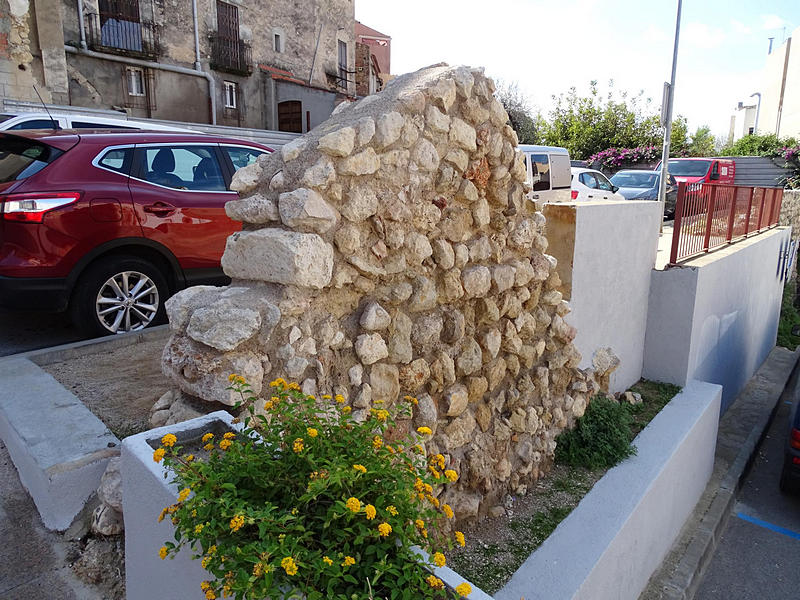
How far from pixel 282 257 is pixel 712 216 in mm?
7087

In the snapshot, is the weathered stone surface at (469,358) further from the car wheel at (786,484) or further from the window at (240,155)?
the car wheel at (786,484)

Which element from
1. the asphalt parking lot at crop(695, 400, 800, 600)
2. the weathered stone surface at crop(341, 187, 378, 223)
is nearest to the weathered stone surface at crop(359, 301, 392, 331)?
the weathered stone surface at crop(341, 187, 378, 223)

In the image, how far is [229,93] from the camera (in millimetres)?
23000

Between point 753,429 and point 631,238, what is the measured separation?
4624 millimetres

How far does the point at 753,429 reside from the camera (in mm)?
8898

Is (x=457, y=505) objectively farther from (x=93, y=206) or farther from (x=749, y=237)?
(x=749, y=237)

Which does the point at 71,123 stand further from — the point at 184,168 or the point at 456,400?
the point at 456,400

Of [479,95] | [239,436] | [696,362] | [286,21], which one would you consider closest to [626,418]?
[696,362]

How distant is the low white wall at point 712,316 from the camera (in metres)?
6.82

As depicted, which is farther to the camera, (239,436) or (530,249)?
(530,249)

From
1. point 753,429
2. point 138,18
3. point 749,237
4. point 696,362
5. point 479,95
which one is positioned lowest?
point 753,429

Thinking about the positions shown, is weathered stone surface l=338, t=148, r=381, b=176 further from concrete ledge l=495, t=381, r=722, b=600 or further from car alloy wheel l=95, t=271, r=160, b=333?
car alloy wheel l=95, t=271, r=160, b=333

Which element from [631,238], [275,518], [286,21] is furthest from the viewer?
[286,21]

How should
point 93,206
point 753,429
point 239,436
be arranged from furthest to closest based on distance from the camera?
point 753,429 < point 93,206 < point 239,436
